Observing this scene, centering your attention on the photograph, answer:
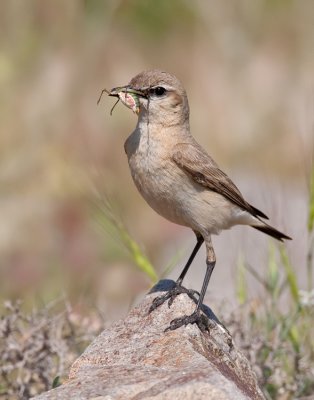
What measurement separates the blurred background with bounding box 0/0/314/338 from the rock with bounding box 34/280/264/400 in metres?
3.41

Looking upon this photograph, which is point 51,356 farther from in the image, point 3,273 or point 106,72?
point 106,72

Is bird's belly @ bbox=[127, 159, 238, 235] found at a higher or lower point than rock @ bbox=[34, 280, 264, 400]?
higher

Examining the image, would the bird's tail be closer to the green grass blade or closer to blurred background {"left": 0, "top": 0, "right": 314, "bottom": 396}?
the green grass blade

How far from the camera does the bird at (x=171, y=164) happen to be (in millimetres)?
6258

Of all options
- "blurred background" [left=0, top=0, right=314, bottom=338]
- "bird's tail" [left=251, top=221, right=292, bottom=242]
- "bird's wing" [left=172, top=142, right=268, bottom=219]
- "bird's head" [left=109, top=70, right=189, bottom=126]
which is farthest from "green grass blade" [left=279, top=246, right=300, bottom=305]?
"blurred background" [left=0, top=0, right=314, bottom=338]

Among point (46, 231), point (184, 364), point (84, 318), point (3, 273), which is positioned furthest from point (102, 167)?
point (184, 364)

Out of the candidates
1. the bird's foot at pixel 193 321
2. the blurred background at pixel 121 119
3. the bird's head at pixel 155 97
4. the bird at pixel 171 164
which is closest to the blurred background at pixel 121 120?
the blurred background at pixel 121 119

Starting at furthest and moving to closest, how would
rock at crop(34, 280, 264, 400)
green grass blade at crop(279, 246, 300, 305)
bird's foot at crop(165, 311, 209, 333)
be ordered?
1. green grass blade at crop(279, 246, 300, 305)
2. bird's foot at crop(165, 311, 209, 333)
3. rock at crop(34, 280, 264, 400)

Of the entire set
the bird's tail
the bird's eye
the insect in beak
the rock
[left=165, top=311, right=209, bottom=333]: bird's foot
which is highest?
the bird's eye

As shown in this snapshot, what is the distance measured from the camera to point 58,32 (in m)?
12.5

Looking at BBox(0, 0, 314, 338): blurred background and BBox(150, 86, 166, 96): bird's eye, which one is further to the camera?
BBox(0, 0, 314, 338): blurred background

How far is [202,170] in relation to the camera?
21.1 ft

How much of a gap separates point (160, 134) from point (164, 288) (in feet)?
3.10

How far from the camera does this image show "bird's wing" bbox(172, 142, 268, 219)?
20.8ft
